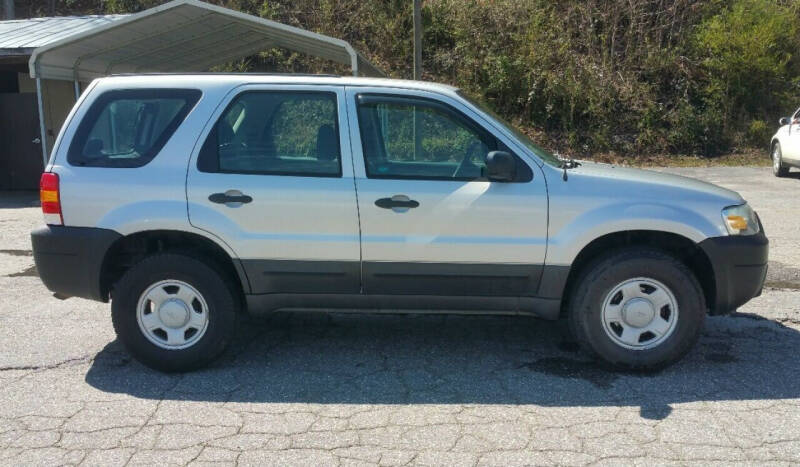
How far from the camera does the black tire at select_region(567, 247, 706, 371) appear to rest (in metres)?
4.69

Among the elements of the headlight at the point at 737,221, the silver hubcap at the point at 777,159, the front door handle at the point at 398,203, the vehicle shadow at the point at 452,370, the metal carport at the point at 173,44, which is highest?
the metal carport at the point at 173,44

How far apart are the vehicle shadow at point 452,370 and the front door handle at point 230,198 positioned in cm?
116

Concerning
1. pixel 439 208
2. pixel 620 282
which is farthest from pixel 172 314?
pixel 620 282

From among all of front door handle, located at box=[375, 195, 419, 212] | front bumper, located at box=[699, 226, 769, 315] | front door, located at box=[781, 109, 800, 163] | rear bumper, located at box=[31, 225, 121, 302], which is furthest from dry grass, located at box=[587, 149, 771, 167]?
rear bumper, located at box=[31, 225, 121, 302]

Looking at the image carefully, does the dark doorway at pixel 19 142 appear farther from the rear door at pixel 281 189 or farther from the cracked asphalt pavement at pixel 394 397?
the rear door at pixel 281 189

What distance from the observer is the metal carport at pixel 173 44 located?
10367 millimetres

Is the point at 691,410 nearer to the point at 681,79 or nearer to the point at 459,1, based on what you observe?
the point at 681,79

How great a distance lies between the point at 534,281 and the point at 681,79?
16823mm

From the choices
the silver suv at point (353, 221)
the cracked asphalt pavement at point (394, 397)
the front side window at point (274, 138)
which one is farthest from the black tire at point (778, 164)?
the front side window at point (274, 138)

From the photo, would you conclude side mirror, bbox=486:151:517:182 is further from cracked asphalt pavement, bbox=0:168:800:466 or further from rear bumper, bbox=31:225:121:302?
rear bumper, bbox=31:225:121:302

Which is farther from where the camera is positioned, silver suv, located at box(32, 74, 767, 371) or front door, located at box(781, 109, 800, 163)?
front door, located at box(781, 109, 800, 163)

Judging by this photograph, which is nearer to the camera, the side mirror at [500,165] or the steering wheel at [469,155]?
the side mirror at [500,165]

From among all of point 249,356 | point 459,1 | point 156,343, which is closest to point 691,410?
point 249,356

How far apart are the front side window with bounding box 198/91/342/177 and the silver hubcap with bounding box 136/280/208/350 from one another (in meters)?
0.84
